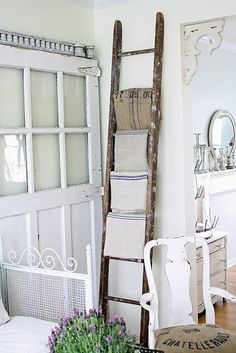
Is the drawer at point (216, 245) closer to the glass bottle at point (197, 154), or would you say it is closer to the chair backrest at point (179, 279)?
the glass bottle at point (197, 154)

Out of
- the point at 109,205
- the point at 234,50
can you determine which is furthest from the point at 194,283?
the point at 234,50

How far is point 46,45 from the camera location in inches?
139

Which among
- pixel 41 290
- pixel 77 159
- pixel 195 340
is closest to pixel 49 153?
pixel 77 159

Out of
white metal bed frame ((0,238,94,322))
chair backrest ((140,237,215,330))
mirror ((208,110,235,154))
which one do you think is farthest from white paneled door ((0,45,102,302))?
mirror ((208,110,235,154))

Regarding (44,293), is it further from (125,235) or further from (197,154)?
(197,154)

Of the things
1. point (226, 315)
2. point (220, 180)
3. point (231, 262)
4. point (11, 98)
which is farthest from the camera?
point (231, 262)

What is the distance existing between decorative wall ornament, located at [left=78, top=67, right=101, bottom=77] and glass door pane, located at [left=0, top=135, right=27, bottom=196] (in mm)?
717

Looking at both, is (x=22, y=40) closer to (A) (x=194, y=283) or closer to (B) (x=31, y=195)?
(B) (x=31, y=195)

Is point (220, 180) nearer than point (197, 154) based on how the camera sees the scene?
No

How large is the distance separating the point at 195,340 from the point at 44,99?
1.80 meters

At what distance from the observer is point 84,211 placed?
3.88m

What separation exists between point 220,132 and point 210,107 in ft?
1.06

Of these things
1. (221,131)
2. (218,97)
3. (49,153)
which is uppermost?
(218,97)

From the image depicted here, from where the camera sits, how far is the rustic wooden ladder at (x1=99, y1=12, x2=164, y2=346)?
11.5 feet
